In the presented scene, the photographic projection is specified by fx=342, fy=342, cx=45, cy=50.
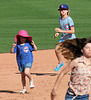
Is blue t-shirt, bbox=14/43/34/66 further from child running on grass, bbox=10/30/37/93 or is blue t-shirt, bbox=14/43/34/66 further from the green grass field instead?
the green grass field

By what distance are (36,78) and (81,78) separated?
18.1 ft

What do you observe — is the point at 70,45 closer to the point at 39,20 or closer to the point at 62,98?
the point at 62,98

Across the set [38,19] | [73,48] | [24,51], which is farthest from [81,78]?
[38,19]

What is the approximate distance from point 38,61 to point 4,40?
581 cm

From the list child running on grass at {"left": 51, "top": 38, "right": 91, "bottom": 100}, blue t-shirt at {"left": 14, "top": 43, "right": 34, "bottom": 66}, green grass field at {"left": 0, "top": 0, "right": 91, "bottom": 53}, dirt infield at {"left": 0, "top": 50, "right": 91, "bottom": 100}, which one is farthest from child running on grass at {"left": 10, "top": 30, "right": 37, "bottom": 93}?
green grass field at {"left": 0, "top": 0, "right": 91, "bottom": 53}

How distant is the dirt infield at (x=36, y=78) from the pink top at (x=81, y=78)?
10.3 feet

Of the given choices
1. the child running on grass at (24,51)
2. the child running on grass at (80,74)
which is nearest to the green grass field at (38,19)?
the child running on grass at (24,51)

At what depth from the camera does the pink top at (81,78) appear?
5570mm

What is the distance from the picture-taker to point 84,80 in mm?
5602

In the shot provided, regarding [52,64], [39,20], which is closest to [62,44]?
[52,64]

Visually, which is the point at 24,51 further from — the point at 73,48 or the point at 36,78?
the point at 73,48

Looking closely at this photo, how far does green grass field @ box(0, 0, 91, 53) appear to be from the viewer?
19781mm

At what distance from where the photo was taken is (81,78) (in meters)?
5.59

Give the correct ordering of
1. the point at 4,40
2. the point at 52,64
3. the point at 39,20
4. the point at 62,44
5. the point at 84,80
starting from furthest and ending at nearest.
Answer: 1. the point at 39,20
2. the point at 4,40
3. the point at 52,64
4. the point at 62,44
5. the point at 84,80
